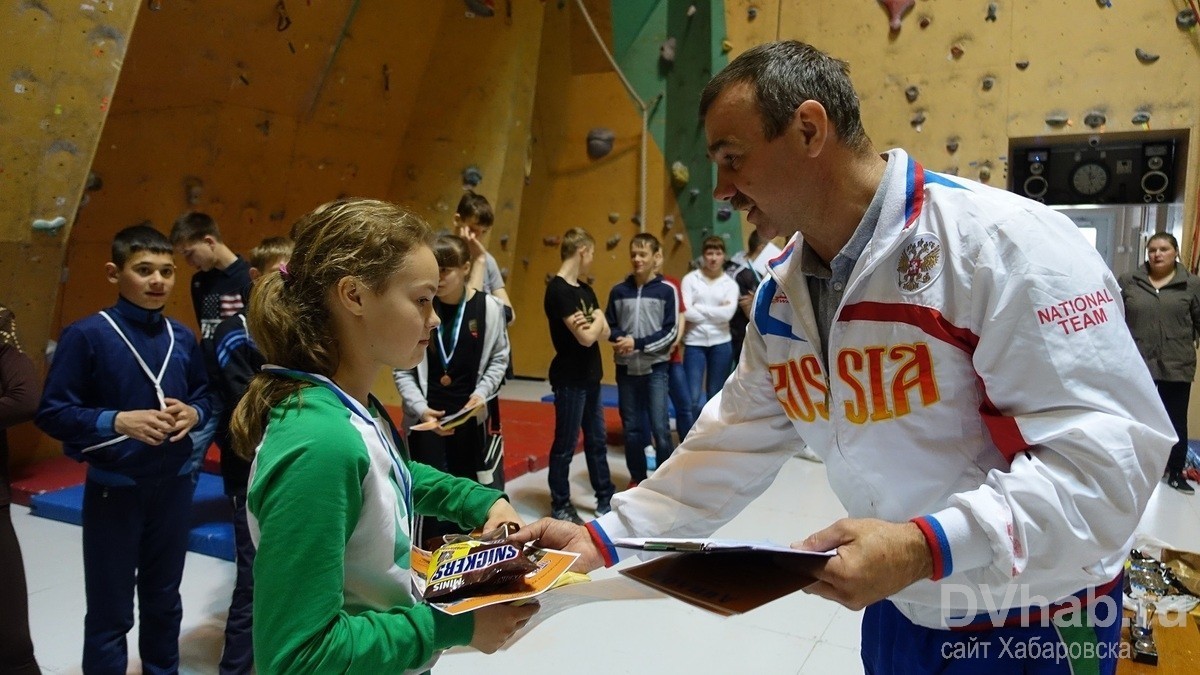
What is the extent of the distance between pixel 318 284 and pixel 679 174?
694 centimetres

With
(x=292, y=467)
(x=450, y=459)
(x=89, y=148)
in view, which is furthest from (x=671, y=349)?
(x=292, y=467)

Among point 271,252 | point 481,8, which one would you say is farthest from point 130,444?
point 481,8

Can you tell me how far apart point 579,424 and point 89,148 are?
2.72 m

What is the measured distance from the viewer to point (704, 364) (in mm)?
5520

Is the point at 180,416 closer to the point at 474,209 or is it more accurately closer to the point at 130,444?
the point at 130,444

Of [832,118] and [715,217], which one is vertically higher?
[832,118]

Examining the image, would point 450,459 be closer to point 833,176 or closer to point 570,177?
point 833,176

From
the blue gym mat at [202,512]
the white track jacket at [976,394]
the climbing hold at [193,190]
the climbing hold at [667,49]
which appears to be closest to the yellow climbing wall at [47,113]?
the blue gym mat at [202,512]

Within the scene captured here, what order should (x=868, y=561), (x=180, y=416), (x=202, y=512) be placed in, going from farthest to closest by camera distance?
(x=202, y=512) → (x=180, y=416) → (x=868, y=561)

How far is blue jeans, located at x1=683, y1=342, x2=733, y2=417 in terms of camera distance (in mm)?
5461

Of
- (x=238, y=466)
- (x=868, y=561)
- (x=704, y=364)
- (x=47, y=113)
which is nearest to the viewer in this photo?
(x=868, y=561)

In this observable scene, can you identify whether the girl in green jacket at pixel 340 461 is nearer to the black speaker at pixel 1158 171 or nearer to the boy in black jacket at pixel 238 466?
the boy in black jacket at pixel 238 466

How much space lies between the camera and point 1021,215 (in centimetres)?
115

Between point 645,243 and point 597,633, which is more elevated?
point 645,243
